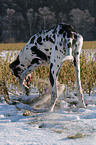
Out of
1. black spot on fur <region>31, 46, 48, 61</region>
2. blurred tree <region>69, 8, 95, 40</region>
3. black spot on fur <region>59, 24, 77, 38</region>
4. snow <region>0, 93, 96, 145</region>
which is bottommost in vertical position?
snow <region>0, 93, 96, 145</region>

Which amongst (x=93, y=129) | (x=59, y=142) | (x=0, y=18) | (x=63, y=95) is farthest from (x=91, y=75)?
(x=0, y=18)

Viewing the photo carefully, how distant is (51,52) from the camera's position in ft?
10.1

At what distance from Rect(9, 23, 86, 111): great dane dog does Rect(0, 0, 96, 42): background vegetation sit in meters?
47.6

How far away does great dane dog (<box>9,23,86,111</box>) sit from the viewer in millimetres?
3002

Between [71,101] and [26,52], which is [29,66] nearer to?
[26,52]

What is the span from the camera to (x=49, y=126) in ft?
8.49

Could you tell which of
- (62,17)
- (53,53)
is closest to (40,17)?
(62,17)

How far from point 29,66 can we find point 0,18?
5564 centimetres

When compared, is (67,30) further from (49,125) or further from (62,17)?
(62,17)

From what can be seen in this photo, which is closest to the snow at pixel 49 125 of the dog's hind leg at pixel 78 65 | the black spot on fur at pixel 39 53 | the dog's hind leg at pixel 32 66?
the dog's hind leg at pixel 78 65

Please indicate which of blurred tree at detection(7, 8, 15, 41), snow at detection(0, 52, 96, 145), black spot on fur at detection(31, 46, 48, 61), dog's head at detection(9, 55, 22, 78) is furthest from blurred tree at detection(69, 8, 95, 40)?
snow at detection(0, 52, 96, 145)

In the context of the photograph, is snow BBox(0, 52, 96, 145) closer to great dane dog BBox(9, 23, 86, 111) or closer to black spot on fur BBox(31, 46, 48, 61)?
great dane dog BBox(9, 23, 86, 111)

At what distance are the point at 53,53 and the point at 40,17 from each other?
55802 millimetres

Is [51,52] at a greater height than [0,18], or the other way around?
[0,18]
